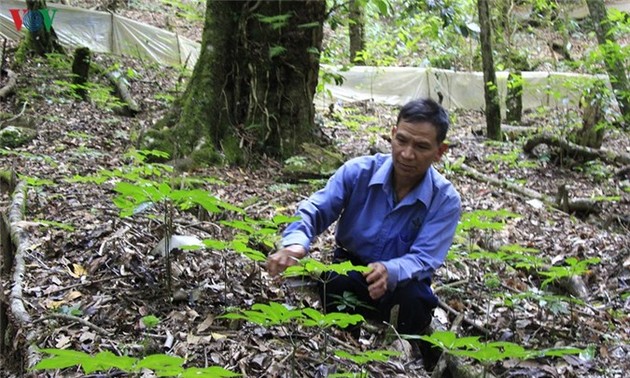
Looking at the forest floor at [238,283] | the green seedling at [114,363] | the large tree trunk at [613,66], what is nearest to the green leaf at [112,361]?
the green seedling at [114,363]

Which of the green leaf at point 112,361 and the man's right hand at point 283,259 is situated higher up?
the green leaf at point 112,361

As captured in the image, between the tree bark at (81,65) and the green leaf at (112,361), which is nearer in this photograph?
the green leaf at (112,361)

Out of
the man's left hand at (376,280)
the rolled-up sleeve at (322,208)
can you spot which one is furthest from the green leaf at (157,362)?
the rolled-up sleeve at (322,208)

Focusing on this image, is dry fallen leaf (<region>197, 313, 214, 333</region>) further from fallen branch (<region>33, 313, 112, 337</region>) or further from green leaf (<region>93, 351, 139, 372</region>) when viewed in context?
green leaf (<region>93, 351, 139, 372</region>)

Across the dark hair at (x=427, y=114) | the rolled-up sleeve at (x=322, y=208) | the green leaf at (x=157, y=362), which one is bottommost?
the rolled-up sleeve at (x=322, y=208)

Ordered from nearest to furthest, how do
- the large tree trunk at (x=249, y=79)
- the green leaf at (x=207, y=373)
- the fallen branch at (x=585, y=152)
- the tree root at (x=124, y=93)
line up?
the green leaf at (x=207, y=373) → the large tree trunk at (x=249, y=79) → the fallen branch at (x=585, y=152) → the tree root at (x=124, y=93)

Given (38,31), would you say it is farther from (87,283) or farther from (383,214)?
(383,214)

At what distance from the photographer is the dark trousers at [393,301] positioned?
119 inches

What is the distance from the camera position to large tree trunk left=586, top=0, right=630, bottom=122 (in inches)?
366

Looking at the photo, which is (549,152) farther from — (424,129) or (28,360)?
(28,360)

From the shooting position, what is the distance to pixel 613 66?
930 cm

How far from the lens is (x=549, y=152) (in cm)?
946

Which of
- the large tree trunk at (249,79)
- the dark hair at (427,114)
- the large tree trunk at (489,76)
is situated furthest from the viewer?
the large tree trunk at (489,76)

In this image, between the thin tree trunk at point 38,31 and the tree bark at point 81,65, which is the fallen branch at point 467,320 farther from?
the thin tree trunk at point 38,31
